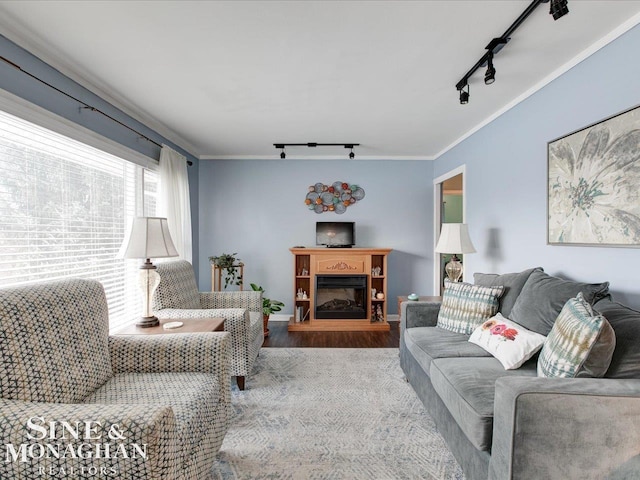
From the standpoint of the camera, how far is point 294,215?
5.04 m

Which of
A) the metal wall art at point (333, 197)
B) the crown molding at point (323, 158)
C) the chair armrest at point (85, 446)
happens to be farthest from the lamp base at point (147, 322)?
the crown molding at point (323, 158)

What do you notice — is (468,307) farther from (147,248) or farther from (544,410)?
(147,248)

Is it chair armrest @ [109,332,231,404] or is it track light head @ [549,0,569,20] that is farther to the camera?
chair armrest @ [109,332,231,404]

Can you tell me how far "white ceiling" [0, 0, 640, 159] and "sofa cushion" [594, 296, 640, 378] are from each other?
1545 mm

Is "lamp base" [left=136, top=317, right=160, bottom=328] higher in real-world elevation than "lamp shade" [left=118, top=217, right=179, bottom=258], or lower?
lower

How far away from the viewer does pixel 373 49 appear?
6.89 feet

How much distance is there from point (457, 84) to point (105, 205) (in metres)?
3.02

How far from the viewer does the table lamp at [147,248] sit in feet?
7.52

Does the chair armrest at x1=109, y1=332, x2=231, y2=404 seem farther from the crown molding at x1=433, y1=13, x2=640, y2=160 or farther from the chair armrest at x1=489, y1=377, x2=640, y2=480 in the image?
the crown molding at x1=433, y1=13, x2=640, y2=160

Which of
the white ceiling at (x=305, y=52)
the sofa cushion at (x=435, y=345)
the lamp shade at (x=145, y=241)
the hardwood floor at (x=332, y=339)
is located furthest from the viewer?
the hardwood floor at (x=332, y=339)

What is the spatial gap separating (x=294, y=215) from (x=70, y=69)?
123 inches

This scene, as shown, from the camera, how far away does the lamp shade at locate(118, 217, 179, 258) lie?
2.29m

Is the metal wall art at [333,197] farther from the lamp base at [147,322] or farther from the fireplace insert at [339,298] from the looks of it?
the lamp base at [147,322]

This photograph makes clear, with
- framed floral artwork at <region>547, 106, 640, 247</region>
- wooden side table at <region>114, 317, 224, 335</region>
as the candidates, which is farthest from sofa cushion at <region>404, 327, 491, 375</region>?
wooden side table at <region>114, 317, 224, 335</region>
